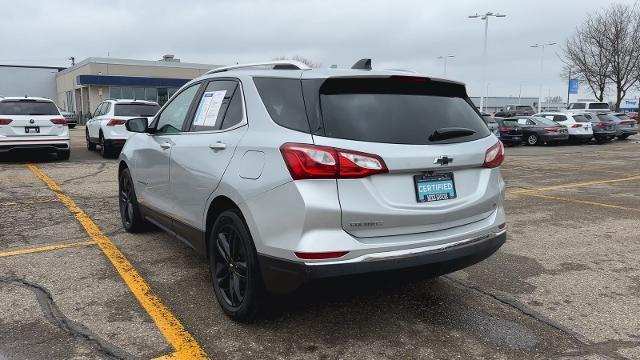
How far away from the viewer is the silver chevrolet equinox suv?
3.02 m

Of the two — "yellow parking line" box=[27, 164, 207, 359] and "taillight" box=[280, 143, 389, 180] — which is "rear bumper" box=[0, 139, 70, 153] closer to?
"yellow parking line" box=[27, 164, 207, 359]

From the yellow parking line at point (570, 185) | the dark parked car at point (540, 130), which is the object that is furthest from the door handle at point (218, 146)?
the dark parked car at point (540, 130)

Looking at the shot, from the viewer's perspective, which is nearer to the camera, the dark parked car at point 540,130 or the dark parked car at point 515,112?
the dark parked car at point 540,130

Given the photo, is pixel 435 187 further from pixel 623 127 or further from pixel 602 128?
pixel 623 127

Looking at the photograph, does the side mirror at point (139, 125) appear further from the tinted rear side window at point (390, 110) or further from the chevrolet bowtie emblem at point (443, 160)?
the chevrolet bowtie emblem at point (443, 160)

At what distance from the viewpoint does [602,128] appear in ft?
81.9

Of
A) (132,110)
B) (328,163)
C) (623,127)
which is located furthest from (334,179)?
(623,127)

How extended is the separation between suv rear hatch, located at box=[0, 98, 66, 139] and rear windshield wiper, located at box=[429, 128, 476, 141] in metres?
11.8

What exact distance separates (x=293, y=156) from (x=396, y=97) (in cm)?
86

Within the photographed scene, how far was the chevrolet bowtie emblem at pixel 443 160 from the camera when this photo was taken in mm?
3283

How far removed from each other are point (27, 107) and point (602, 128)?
2359 cm

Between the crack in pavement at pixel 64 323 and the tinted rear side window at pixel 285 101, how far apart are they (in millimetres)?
1705

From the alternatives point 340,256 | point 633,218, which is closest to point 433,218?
point 340,256

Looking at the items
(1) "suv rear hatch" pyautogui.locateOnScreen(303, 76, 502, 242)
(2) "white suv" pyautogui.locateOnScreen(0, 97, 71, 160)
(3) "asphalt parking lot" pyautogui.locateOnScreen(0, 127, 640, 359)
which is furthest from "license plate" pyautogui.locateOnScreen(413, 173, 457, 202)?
(2) "white suv" pyautogui.locateOnScreen(0, 97, 71, 160)
